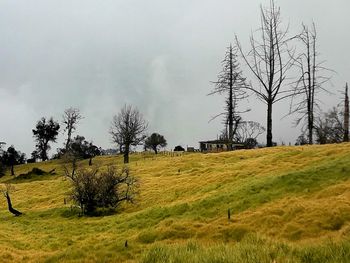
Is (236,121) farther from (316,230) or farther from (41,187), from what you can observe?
(316,230)

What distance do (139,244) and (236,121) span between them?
50024 millimetres

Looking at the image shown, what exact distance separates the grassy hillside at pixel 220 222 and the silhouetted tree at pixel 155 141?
219 ft

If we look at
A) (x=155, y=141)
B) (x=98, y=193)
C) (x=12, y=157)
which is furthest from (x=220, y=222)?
(x=12, y=157)

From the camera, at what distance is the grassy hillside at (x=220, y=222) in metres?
11.5

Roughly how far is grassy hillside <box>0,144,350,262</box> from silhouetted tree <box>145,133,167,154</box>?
2629 inches

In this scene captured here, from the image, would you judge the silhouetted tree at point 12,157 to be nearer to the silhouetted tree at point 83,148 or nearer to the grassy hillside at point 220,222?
the silhouetted tree at point 83,148

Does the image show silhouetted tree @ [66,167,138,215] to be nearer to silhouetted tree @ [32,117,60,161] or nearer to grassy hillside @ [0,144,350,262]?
grassy hillside @ [0,144,350,262]

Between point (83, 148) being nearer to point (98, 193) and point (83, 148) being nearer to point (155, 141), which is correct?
point (155, 141)

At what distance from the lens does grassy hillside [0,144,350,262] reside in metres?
11.5

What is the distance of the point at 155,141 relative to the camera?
10438cm

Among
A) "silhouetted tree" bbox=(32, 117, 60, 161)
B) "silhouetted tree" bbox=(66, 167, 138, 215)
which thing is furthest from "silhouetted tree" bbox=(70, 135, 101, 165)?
"silhouetted tree" bbox=(66, 167, 138, 215)

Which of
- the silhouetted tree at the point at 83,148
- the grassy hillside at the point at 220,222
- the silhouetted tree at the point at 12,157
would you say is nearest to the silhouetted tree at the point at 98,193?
the grassy hillside at the point at 220,222

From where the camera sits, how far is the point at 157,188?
35.9m

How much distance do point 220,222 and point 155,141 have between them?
277 ft
